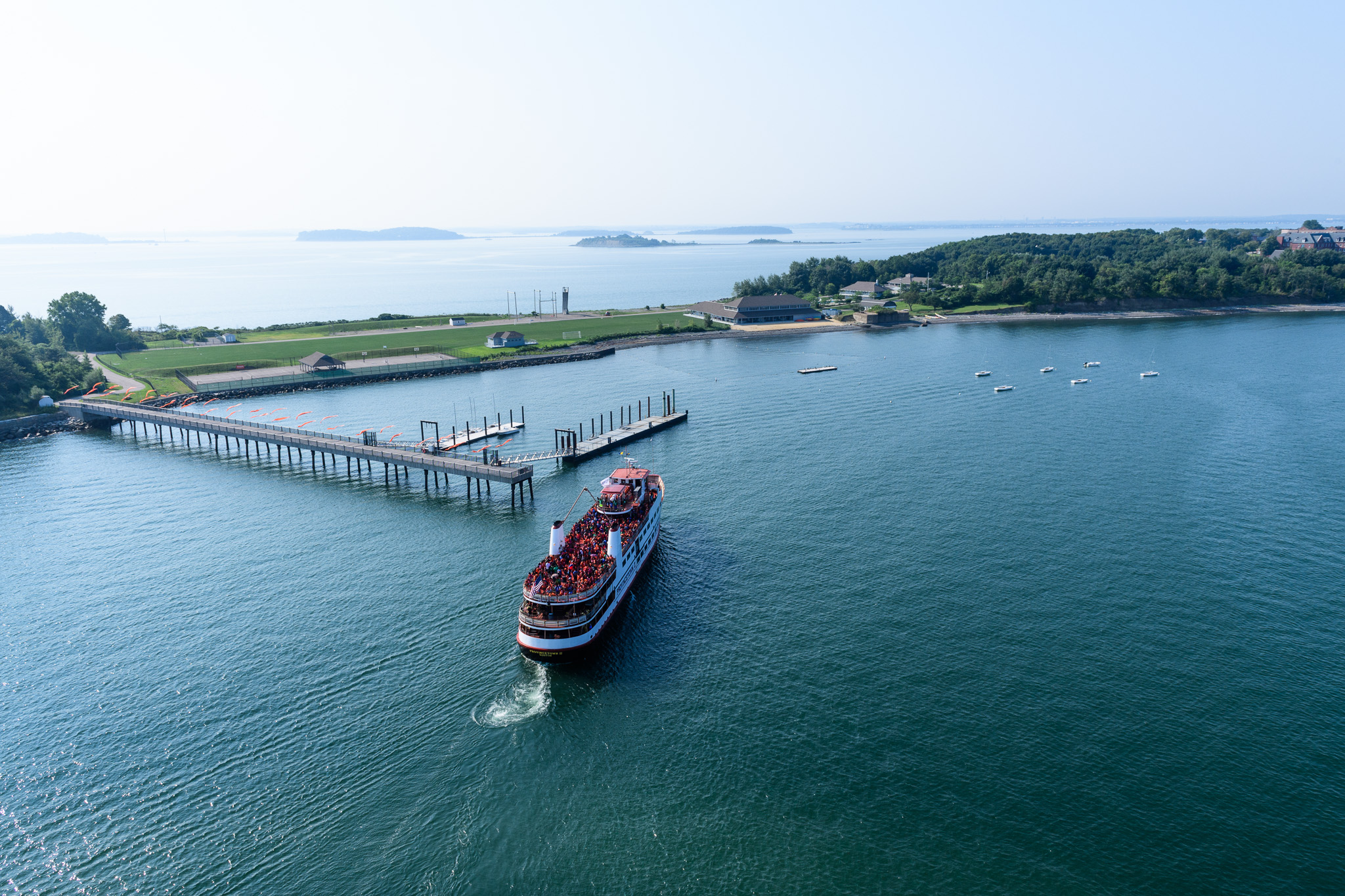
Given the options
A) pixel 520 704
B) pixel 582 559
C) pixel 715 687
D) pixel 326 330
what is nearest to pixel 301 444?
pixel 582 559

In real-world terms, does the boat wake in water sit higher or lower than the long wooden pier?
lower

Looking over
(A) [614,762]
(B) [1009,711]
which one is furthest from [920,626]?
(A) [614,762]

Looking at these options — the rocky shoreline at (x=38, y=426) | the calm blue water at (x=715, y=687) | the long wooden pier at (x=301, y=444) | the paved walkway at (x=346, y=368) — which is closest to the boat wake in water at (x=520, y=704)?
the calm blue water at (x=715, y=687)

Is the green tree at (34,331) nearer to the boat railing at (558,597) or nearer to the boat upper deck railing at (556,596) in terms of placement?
the boat upper deck railing at (556,596)

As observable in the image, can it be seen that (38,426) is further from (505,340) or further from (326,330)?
(505,340)

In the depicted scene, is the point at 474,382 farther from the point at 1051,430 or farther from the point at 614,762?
the point at 614,762

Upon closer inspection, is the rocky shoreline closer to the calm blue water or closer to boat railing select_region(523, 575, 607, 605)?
the calm blue water

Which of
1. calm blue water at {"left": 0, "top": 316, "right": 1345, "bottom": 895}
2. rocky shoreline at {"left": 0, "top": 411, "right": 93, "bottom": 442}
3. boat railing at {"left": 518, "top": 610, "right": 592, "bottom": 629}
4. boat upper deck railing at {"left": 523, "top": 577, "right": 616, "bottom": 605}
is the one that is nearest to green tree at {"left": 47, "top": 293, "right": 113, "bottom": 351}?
rocky shoreline at {"left": 0, "top": 411, "right": 93, "bottom": 442}
